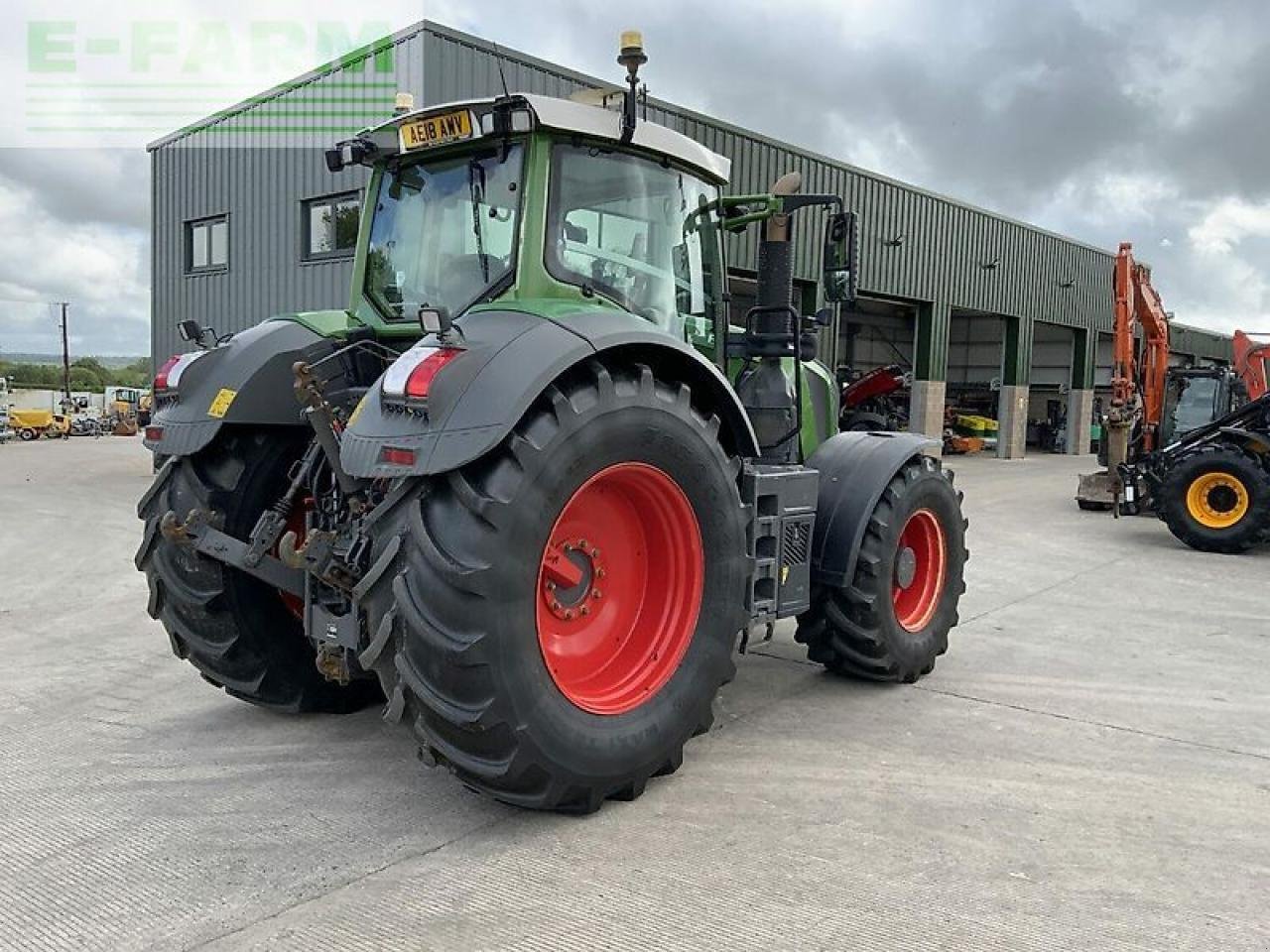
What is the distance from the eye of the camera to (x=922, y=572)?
541cm

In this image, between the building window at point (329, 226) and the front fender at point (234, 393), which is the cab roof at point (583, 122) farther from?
the building window at point (329, 226)

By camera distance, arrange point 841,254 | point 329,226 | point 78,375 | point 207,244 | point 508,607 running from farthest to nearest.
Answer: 1. point 78,375
2. point 207,244
3. point 329,226
4. point 841,254
5. point 508,607

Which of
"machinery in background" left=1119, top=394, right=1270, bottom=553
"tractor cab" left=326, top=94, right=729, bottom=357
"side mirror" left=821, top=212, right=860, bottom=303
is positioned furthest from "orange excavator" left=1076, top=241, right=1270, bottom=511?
"tractor cab" left=326, top=94, right=729, bottom=357

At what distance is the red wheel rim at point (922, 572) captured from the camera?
527 cm

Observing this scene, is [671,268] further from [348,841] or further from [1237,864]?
[1237,864]

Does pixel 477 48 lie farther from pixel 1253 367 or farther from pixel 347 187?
pixel 1253 367

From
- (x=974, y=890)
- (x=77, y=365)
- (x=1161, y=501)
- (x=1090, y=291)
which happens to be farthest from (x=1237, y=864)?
(x=77, y=365)

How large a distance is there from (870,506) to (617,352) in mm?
1819

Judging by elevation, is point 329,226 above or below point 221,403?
above

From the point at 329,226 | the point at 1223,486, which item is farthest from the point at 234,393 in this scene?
the point at 329,226

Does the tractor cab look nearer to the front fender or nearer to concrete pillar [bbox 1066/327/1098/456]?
the front fender

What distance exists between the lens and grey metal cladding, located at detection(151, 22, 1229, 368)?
1339 cm

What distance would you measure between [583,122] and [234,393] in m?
1.71

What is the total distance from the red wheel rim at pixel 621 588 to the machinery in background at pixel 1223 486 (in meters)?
9.07
